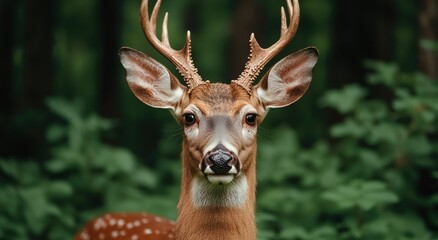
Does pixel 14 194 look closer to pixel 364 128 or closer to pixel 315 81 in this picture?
pixel 364 128

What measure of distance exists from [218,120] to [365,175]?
2.62 meters

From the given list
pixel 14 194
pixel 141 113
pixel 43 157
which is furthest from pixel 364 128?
pixel 141 113

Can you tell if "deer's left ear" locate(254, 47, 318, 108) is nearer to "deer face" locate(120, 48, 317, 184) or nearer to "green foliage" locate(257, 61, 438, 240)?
"deer face" locate(120, 48, 317, 184)

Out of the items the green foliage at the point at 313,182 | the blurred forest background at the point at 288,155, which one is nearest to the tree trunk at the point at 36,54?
the blurred forest background at the point at 288,155

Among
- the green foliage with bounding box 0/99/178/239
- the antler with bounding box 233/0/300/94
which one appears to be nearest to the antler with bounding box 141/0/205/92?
the antler with bounding box 233/0/300/94

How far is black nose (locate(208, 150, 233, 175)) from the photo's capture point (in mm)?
4094

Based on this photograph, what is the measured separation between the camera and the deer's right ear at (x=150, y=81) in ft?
16.1

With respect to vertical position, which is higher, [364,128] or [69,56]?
[69,56]

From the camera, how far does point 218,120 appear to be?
14.5 ft

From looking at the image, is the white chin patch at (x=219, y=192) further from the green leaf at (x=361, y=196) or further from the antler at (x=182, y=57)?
the green leaf at (x=361, y=196)

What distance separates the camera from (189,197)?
4578mm

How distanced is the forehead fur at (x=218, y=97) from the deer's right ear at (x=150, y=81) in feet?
0.74

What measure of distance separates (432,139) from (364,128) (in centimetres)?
62

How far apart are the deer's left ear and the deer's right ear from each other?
0.49 meters
